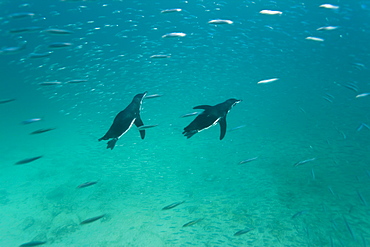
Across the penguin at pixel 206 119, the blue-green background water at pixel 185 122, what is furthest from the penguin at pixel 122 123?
the blue-green background water at pixel 185 122

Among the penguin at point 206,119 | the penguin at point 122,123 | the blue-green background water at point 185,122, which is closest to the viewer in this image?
the penguin at point 122,123

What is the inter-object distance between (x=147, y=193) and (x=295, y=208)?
7008mm

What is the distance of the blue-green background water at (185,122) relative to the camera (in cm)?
835

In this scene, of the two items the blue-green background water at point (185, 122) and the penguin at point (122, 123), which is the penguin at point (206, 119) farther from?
the blue-green background water at point (185, 122)

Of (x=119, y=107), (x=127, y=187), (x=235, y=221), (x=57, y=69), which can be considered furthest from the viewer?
(x=119, y=107)

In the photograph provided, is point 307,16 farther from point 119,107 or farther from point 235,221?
point 119,107

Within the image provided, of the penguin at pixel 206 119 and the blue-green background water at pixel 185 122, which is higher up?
the penguin at pixel 206 119

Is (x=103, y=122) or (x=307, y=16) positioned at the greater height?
(x=307, y=16)

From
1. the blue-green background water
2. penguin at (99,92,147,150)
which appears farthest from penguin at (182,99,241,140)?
the blue-green background water

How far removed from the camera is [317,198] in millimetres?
8984

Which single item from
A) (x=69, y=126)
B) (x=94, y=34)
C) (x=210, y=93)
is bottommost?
(x=69, y=126)

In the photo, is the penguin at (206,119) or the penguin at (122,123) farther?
the penguin at (206,119)

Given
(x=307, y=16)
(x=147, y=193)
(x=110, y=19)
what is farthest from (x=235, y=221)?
(x=307, y=16)

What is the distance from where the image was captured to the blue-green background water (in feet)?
27.4
